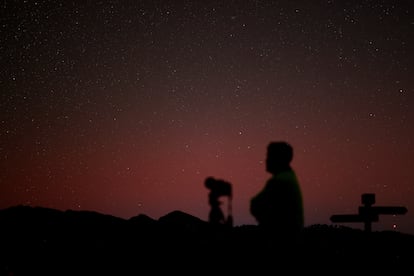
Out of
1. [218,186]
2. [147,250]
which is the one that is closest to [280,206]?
[218,186]

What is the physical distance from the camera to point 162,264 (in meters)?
10.8

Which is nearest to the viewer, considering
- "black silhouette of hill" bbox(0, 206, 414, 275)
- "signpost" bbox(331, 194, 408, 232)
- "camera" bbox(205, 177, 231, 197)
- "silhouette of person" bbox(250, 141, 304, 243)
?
"silhouette of person" bbox(250, 141, 304, 243)

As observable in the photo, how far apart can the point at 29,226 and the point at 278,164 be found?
1491 cm

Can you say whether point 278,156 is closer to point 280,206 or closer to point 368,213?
point 280,206

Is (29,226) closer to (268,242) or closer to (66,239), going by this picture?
(66,239)

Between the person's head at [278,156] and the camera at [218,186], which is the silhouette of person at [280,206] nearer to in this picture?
the person's head at [278,156]

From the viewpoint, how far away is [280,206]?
4.47m

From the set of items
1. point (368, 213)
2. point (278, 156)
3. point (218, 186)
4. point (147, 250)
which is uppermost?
point (278, 156)

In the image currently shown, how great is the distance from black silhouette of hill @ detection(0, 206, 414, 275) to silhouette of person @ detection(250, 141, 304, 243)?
40.5 inches

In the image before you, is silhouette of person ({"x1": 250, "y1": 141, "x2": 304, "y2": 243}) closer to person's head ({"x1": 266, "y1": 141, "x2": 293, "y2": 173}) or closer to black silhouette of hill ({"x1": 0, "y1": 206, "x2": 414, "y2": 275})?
person's head ({"x1": 266, "y1": 141, "x2": 293, "y2": 173})

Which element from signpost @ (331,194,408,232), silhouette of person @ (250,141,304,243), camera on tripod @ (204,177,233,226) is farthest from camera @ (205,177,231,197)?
signpost @ (331,194,408,232)

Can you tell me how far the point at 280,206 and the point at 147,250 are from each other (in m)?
8.78

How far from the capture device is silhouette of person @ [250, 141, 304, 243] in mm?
4473

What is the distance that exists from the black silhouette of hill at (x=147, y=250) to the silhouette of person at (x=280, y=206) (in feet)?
3.37
